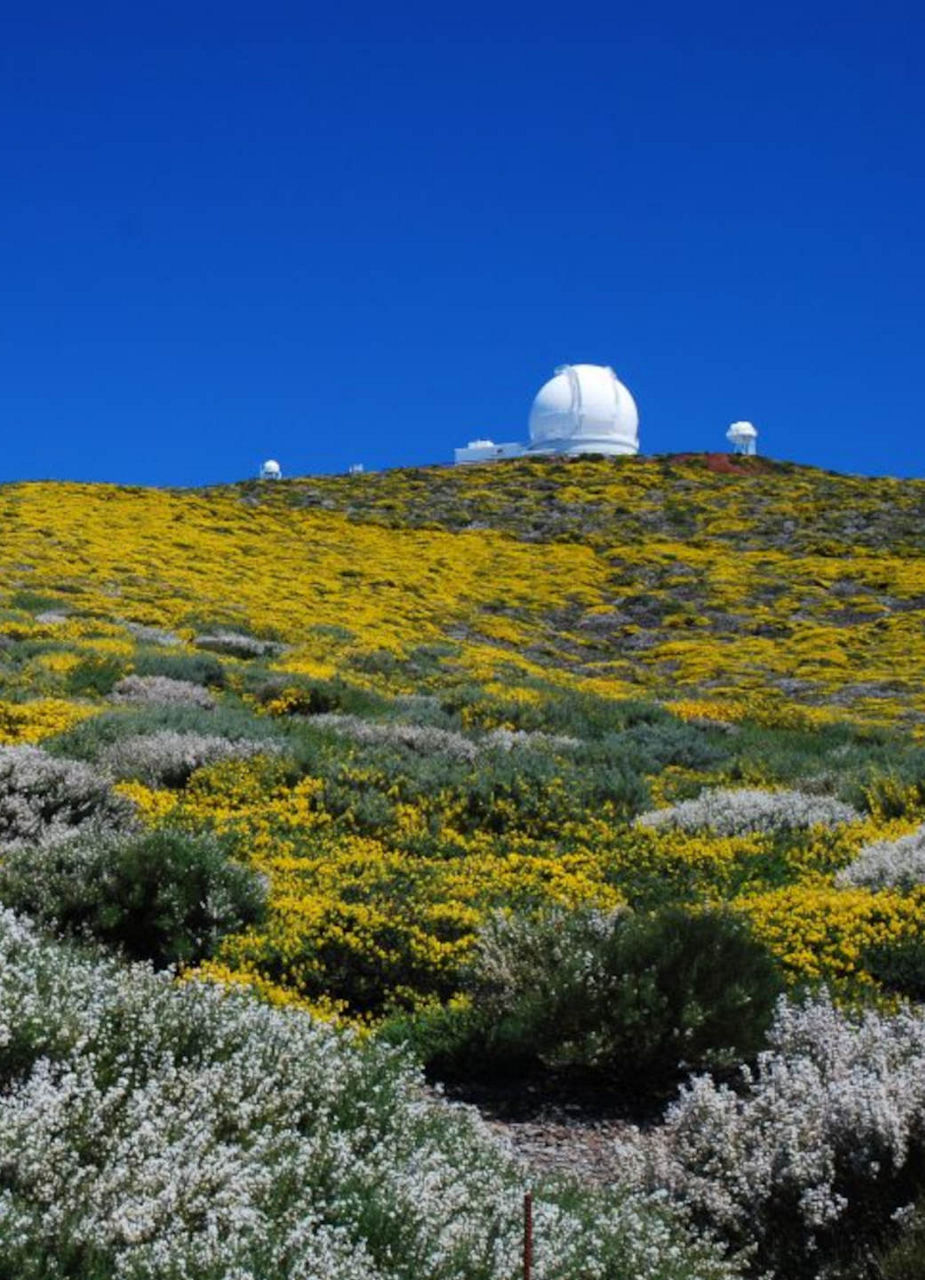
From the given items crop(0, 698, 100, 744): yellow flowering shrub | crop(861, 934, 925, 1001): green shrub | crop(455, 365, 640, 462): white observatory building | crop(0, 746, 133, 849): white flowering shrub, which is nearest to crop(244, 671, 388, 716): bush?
crop(0, 698, 100, 744): yellow flowering shrub

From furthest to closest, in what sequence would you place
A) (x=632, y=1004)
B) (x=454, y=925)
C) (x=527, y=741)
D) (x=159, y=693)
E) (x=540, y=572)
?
1. (x=540, y=572)
2. (x=159, y=693)
3. (x=527, y=741)
4. (x=454, y=925)
5. (x=632, y=1004)

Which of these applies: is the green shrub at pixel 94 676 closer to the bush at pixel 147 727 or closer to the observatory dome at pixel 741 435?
the bush at pixel 147 727

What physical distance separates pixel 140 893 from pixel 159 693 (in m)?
8.05

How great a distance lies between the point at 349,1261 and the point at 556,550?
40558mm

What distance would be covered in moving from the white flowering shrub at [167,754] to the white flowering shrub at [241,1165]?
20.3 ft

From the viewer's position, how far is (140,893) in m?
7.70

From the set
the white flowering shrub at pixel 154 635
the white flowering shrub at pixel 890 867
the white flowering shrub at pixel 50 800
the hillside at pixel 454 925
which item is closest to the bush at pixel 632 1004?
the hillside at pixel 454 925

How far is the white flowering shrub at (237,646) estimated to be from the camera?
2078 cm

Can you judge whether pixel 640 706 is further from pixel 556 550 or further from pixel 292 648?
pixel 556 550

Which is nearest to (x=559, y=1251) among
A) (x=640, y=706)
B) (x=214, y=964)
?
→ (x=214, y=964)

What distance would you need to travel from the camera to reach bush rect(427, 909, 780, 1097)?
6.29m

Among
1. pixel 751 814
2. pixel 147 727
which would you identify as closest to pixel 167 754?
pixel 147 727

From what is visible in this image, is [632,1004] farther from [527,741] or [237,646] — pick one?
[237,646]

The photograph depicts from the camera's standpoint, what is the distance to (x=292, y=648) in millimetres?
21672
